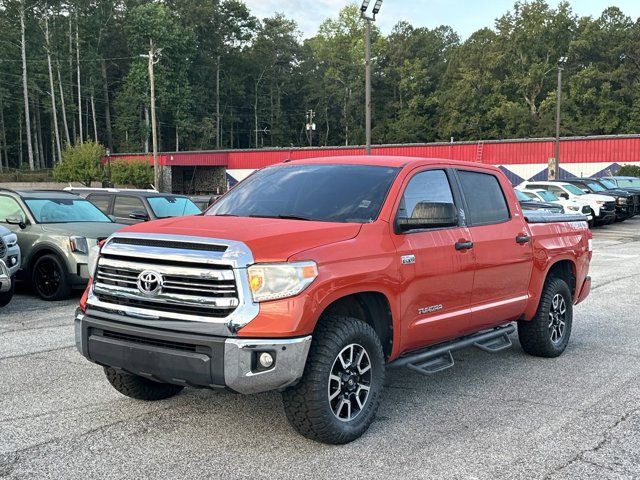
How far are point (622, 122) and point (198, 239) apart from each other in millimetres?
78681

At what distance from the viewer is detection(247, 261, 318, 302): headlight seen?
4.03m

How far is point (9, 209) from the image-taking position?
36.2ft

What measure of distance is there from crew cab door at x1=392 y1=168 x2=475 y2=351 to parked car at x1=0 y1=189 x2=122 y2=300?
20.4 feet

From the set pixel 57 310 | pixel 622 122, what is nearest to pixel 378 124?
pixel 622 122

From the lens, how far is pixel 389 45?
314ft

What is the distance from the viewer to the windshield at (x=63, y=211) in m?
10.8

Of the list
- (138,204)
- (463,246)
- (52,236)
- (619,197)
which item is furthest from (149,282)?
(619,197)

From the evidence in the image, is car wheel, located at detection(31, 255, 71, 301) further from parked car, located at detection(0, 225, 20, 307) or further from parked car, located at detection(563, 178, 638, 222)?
parked car, located at detection(563, 178, 638, 222)

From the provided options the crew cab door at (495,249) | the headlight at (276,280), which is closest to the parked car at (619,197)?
the crew cab door at (495,249)

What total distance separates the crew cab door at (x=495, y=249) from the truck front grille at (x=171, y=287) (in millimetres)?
2386

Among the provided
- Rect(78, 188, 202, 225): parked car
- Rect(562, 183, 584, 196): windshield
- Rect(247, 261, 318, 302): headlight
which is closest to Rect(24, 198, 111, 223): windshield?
Rect(78, 188, 202, 225): parked car

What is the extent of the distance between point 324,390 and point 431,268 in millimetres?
1387

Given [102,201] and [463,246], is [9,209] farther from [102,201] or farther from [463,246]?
[463,246]

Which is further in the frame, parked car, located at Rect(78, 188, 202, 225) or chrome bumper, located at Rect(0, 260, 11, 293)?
→ parked car, located at Rect(78, 188, 202, 225)
